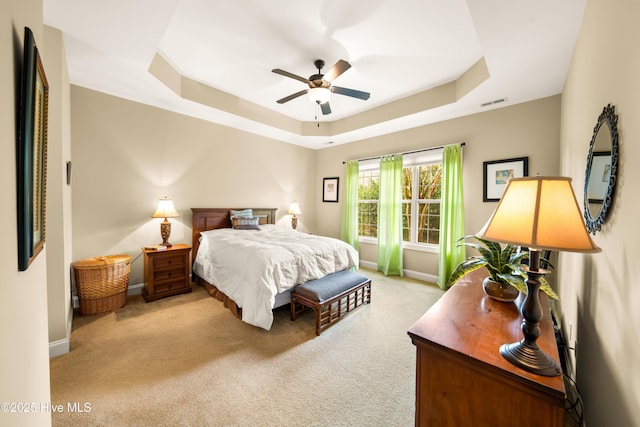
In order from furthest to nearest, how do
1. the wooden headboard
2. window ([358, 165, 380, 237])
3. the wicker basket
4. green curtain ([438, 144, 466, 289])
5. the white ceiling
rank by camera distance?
window ([358, 165, 380, 237]) < the wooden headboard < green curtain ([438, 144, 466, 289]) < the wicker basket < the white ceiling

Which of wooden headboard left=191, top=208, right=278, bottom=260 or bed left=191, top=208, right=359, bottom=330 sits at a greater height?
wooden headboard left=191, top=208, right=278, bottom=260

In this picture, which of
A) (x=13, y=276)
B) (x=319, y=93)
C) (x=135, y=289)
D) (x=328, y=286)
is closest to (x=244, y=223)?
(x=135, y=289)

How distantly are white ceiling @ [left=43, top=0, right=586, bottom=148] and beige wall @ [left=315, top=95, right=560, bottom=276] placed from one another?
0.19 m

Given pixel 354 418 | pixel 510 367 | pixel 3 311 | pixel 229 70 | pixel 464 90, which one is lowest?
pixel 354 418

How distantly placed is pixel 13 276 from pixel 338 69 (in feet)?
8.54

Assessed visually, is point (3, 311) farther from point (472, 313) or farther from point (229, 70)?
point (229, 70)

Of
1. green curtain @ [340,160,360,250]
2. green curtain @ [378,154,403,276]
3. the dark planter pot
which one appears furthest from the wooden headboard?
the dark planter pot

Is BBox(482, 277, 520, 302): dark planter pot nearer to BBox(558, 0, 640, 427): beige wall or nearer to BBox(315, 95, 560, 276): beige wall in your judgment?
BBox(558, 0, 640, 427): beige wall

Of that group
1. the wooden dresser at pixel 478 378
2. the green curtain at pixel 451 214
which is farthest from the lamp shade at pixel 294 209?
the wooden dresser at pixel 478 378

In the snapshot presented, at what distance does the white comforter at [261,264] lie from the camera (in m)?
2.37

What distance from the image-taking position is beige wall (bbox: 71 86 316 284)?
9.70ft

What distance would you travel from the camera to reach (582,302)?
145 centimetres

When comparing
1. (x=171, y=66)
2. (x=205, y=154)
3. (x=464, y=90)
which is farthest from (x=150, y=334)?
(x=464, y=90)

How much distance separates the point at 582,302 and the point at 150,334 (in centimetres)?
343
